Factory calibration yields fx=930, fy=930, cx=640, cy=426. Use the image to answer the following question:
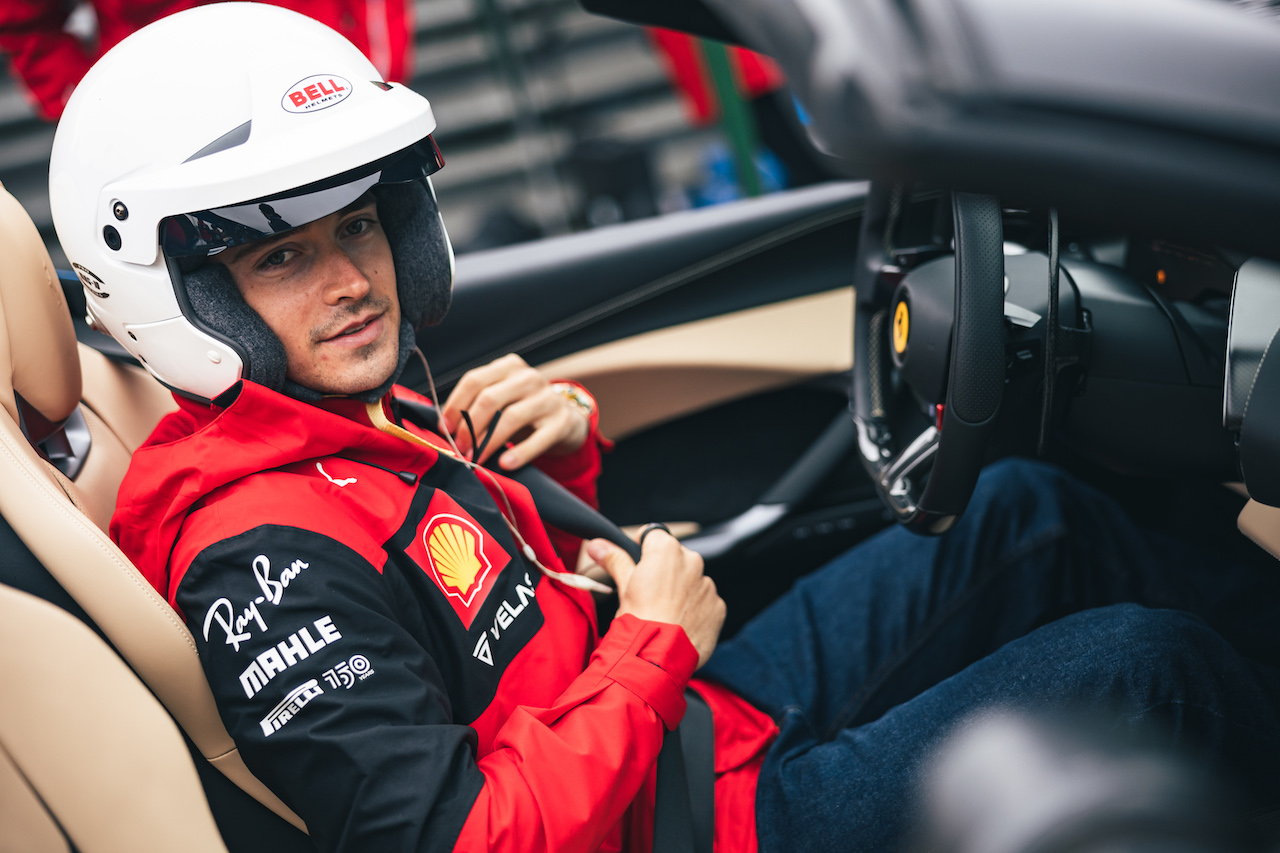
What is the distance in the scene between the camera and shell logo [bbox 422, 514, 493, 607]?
0.94 m

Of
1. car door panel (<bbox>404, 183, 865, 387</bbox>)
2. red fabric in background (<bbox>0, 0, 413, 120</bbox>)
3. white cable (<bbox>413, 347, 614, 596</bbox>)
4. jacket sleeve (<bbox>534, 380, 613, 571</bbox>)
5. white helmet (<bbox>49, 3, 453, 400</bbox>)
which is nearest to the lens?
white helmet (<bbox>49, 3, 453, 400</bbox>)

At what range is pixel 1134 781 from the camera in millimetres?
573

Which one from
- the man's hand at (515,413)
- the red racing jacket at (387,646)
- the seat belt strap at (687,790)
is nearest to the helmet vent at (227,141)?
the red racing jacket at (387,646)

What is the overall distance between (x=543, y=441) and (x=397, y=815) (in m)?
0.60

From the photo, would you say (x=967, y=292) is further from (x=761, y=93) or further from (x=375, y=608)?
(x=761, y=93)

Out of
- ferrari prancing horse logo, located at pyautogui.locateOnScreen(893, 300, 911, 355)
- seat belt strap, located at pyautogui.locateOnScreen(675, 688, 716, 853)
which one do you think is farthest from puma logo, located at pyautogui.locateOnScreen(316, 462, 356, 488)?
ferrari prancing horse logo, located at pyautogui.locateOnScreen(893, 300, 911, 355)

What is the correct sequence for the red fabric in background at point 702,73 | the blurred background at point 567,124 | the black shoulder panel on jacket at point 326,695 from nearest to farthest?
the black shoulder panel on jacket at point 326,695, the red fabric in background at point 702,73, the blurred background at point 567,124

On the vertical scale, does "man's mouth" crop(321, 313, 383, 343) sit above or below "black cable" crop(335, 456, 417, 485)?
above

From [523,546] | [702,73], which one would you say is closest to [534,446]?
[523,546]

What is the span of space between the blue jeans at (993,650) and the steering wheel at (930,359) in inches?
6.2

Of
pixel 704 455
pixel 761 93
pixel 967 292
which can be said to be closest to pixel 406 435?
pixel 967 292

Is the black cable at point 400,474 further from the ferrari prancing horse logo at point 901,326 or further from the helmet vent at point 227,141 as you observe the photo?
the ferrari prancing horse logo at point 901,326

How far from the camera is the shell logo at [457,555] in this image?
0.94 m

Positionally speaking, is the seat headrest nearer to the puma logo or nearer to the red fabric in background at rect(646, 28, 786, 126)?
the puma logo
